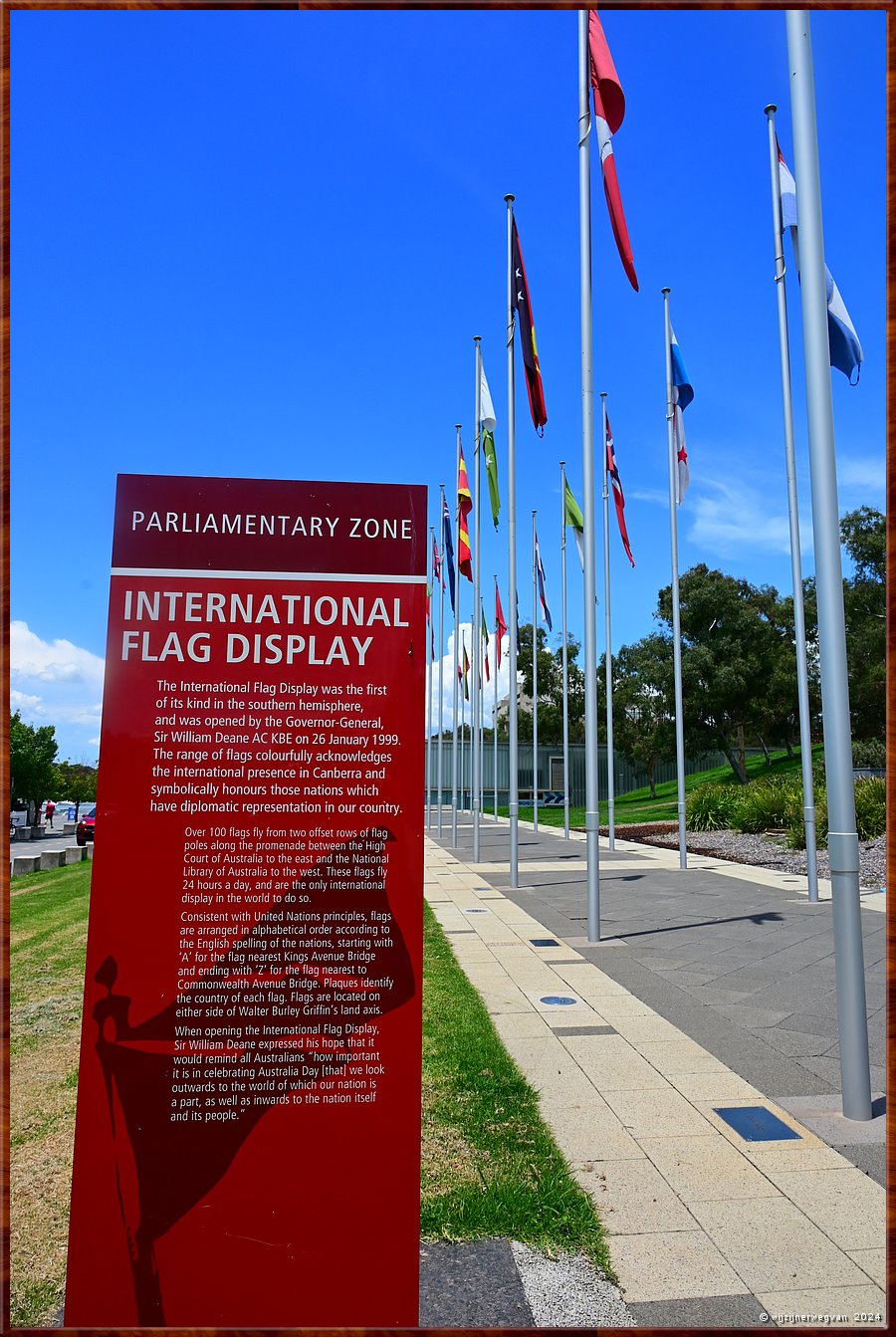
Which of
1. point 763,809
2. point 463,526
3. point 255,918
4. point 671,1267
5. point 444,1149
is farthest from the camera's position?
point 763,809

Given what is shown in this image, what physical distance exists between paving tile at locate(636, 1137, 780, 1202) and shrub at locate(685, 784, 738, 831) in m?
20.8

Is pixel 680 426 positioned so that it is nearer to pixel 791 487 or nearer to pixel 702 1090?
pixel 791 487

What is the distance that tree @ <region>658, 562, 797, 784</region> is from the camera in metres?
43.1

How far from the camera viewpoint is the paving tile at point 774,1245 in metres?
3.21

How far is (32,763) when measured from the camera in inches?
2106

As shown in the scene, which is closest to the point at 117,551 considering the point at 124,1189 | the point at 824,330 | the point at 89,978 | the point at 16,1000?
the point at 89,978

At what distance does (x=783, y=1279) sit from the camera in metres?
3.20

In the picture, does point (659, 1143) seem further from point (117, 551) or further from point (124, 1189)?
point (117, 551)

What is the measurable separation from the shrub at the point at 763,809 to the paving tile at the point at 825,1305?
66.2ft

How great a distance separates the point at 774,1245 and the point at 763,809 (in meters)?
20.3

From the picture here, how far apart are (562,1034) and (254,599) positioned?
177 inches

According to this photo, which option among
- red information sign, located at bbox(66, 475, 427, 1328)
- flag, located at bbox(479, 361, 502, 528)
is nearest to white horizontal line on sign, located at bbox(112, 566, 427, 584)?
red information sign, located at bbox(66, 475, 427, 1328)

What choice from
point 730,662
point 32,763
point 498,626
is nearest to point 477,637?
point 498,626

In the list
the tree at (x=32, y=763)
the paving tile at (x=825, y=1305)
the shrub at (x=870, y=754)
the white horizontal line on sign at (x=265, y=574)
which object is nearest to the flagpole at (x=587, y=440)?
the paving tile at (x=825, y=1305)
